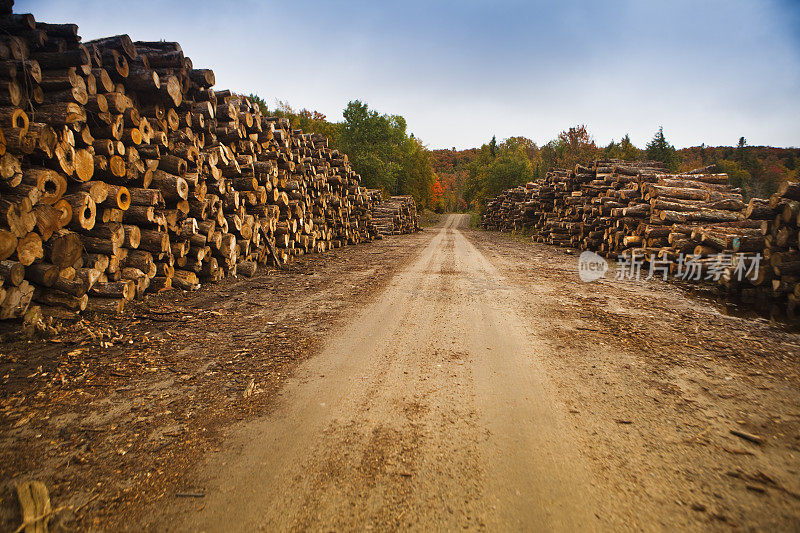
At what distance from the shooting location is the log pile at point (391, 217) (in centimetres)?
2166

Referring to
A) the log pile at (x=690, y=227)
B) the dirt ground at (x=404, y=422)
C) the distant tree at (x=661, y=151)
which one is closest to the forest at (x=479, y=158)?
the distant tree at (x=661, y=151)

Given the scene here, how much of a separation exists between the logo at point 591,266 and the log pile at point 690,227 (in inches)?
18.1

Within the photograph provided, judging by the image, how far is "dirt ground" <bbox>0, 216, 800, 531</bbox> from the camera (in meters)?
1.88

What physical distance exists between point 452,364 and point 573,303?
10.6 ft

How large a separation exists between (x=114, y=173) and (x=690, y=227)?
1183 cm

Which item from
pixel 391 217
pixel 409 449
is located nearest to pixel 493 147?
pixel 391 217

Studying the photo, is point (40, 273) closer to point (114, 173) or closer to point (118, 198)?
point (118, 198)

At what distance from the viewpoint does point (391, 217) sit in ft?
72.5

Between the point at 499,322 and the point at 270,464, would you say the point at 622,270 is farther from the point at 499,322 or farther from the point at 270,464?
the point at 270,464

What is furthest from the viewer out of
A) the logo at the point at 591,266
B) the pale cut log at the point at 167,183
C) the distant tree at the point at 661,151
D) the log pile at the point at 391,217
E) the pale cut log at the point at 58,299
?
→ the distant tree at the point at 661,151

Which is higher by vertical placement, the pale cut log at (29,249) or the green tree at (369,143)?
the green tree at (369,143)

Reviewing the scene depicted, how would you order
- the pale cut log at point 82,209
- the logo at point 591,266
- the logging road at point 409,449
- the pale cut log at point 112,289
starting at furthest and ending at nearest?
the logo at point 591,266
the pale cut log at point 112,289
the pale cut log at point 82,209
the logging road at point 409,449

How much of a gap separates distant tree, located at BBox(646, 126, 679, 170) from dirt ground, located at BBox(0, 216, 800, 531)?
4925cm

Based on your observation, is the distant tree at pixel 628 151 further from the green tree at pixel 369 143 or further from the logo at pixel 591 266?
the logo at pixel 591 266
